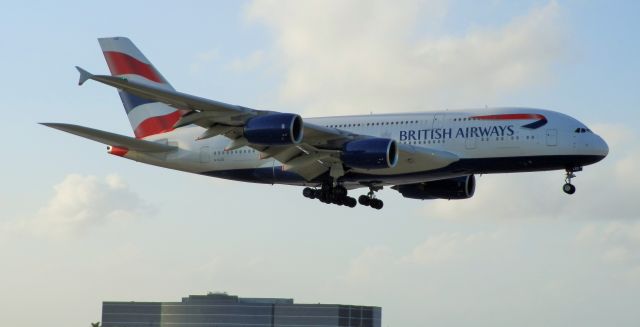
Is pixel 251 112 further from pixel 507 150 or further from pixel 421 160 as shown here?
pixel 507 150

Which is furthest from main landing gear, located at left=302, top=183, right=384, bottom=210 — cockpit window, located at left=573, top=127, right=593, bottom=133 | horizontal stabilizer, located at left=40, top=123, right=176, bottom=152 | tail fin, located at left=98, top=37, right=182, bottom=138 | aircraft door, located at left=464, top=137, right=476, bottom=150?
cockpit window, located at left=573, top=127, right=593, bottom=133

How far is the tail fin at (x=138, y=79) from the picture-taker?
59406 millimetres

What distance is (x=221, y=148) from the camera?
55.8 m

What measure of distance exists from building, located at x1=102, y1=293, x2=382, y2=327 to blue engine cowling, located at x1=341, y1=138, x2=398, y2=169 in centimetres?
9636

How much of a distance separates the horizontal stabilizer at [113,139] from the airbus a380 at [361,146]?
0.05 m

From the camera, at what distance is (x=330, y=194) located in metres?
54.1

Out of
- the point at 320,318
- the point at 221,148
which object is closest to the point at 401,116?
the point at 221,148

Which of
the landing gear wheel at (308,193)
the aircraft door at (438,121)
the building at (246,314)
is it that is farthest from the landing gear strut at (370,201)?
the building at (246,314)

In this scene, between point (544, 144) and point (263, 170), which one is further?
point (263, 170)

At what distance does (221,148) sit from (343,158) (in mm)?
8766

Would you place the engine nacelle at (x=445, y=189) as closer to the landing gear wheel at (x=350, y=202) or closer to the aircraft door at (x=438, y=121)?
the landing gear wheel at (x=350, y=202)

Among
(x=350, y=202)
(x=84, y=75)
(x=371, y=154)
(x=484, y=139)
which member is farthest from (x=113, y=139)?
(x=484, y=139)

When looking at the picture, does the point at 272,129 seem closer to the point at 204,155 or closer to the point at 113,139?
the point at 204,155

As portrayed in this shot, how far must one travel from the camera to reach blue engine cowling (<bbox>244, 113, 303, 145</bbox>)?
1841 inches
